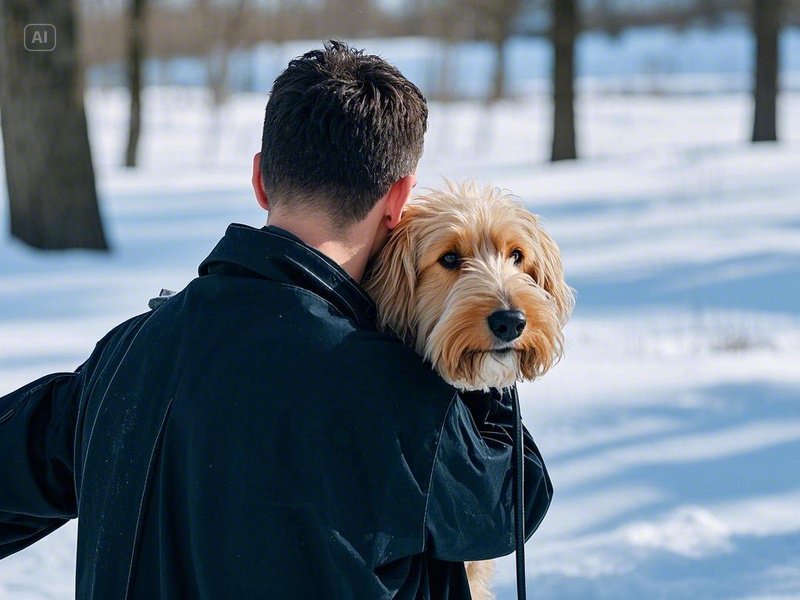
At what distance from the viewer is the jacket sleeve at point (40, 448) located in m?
2.17

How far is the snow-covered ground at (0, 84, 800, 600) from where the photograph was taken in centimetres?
431

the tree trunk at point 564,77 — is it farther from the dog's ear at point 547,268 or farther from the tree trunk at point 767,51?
the dog's ear at point 547,268

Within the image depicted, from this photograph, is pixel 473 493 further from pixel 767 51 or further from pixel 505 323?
pixel 767 51

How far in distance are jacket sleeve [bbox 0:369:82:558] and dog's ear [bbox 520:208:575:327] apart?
1.02 metres

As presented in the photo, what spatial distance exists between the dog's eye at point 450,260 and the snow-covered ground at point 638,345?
2218 mm

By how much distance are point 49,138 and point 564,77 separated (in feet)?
35.3

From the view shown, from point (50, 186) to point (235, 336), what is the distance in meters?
8.00

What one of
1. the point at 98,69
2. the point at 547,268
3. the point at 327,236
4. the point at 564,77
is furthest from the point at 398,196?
the point at 98,69

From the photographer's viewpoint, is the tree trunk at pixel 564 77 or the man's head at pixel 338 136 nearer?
the man's head at pixel 338 136

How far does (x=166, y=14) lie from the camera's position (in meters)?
39.6

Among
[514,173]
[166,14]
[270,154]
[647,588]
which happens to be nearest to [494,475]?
[270,154]

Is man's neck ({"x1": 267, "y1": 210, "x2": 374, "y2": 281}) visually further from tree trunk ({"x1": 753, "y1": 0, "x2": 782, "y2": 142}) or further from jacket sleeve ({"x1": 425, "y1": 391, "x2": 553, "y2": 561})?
tree trunk ({"x1": 753, "y1": 0, "x2": 782, "y2": 142})

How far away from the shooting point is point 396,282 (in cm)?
221

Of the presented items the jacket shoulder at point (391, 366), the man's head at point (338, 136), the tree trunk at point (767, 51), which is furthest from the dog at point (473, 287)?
the tree trunk at point (767, 51)
